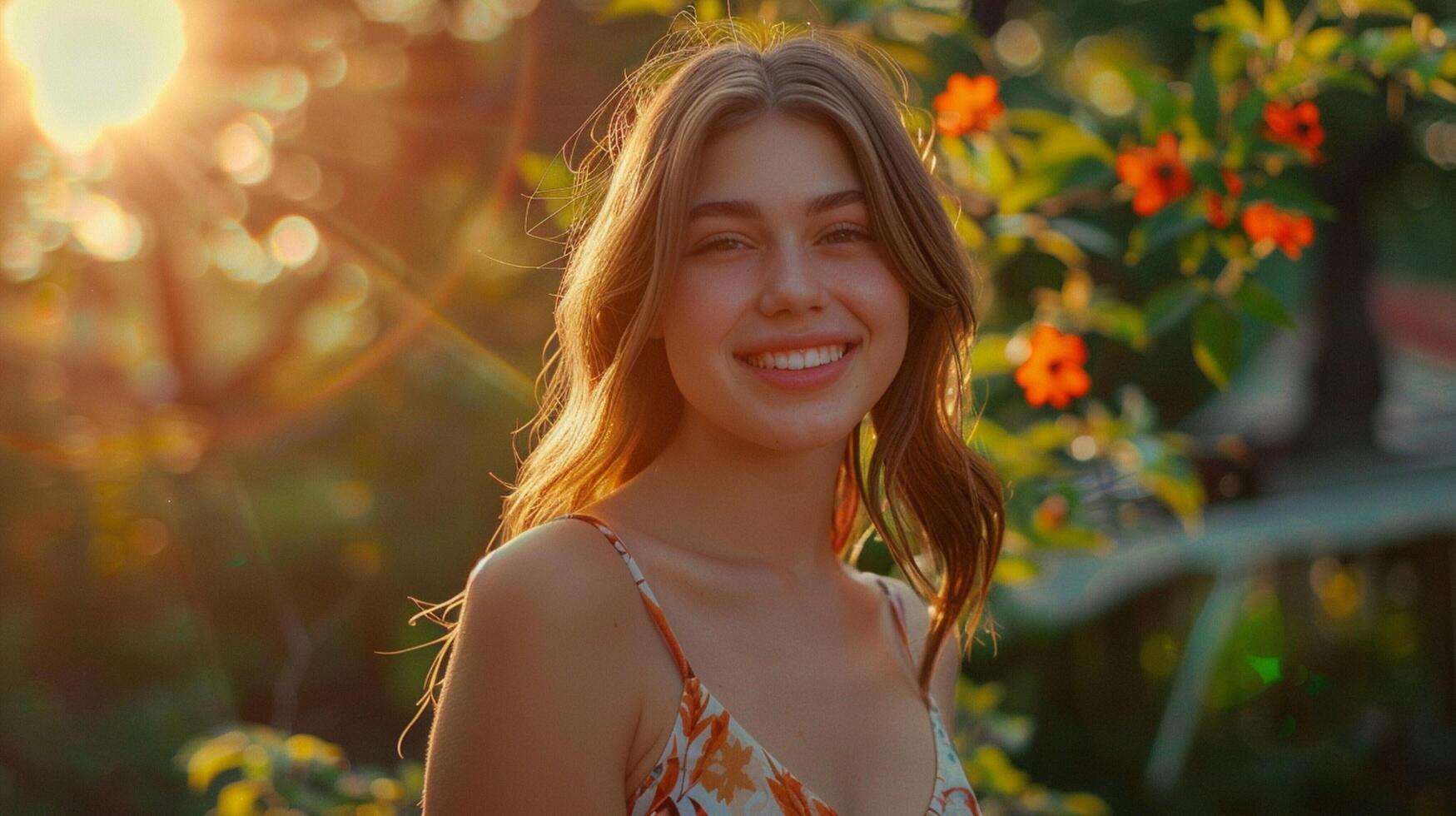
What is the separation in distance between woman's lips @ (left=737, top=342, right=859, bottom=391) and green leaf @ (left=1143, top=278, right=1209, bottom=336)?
885 millimetres

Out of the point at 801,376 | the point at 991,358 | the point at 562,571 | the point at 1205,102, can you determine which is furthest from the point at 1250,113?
the point at 562,571

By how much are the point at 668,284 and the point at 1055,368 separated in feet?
3.20

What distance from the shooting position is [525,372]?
11.0 feet

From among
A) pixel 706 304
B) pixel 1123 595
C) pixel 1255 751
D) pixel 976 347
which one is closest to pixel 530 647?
pixel 706 304

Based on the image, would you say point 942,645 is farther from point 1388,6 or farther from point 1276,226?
point 1388,6

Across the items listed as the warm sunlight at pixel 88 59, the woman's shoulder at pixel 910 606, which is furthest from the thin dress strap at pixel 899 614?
the warm sunlight at pixel 88 59

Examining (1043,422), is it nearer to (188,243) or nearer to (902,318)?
(902,318)

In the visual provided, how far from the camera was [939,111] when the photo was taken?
2.45 metres

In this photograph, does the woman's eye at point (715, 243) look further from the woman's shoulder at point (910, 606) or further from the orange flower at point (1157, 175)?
the orange flower at point (1157, 175)

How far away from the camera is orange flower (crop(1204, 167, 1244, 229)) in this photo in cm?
229

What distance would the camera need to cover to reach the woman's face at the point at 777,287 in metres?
1.60

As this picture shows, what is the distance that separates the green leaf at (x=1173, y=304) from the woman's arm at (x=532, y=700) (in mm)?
1193

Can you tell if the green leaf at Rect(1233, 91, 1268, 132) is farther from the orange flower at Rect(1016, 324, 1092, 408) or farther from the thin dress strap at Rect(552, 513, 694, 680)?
the thin dress strap at Rect(552, 513, 694, 680)

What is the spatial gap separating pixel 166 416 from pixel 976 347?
296cm
